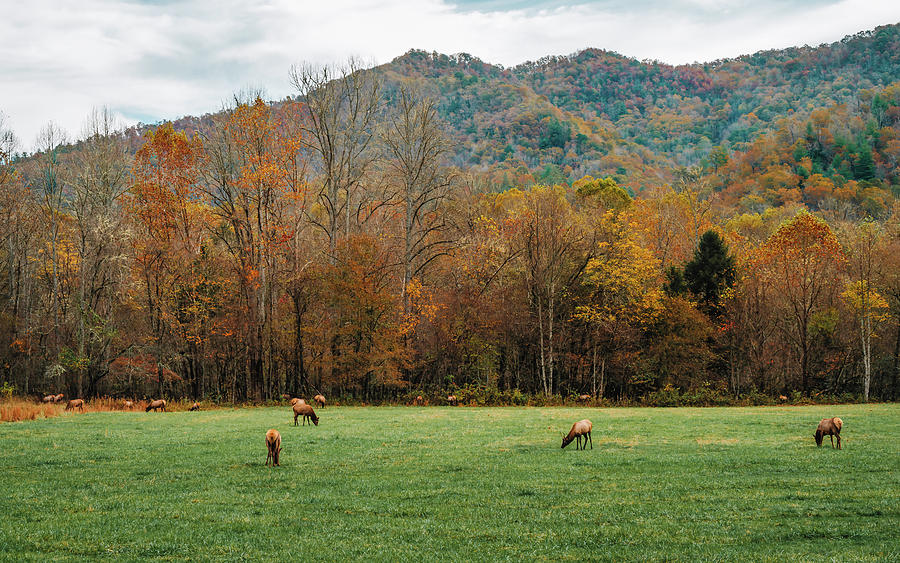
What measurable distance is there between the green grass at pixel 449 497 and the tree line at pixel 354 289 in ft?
82.9

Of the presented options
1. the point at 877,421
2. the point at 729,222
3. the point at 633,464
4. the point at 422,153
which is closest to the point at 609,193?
the point at 729,222

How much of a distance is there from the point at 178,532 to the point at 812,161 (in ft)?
470

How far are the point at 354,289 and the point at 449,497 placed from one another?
33.9 m

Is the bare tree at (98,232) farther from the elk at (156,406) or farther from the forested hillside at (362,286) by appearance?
the elk at (156,406)

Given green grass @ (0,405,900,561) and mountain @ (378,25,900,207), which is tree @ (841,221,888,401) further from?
mountain @ (378,25,900,207)

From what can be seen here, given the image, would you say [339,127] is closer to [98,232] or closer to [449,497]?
[98,232]

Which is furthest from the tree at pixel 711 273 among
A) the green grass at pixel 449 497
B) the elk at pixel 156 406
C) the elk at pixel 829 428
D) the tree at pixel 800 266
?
the elk at pixel 156 406

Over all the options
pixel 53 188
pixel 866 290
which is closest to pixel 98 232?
pixel 53 188

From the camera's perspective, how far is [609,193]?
76.8 m

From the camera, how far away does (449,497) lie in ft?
44.3

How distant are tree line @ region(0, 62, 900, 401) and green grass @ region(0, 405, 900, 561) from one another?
82.9 feet

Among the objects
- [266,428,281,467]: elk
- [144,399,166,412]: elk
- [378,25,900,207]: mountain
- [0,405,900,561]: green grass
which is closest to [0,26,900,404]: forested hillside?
[144,399,166,412]: elk

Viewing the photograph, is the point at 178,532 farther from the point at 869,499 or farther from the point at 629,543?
the point at 869,499

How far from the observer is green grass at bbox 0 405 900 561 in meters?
9.85
